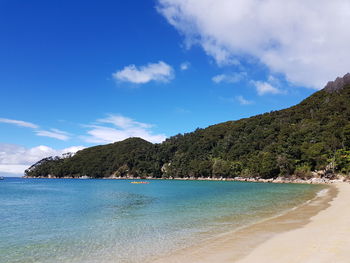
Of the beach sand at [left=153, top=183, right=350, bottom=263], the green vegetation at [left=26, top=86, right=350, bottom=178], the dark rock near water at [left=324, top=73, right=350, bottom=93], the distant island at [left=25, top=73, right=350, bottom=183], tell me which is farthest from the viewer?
the dark rock near water at [left=324, top=73, right=350, bottom=93]

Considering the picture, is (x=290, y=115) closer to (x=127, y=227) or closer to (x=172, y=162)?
(x=172, y=162)

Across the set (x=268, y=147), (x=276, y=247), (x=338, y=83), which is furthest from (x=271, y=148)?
(x=276, y=247)

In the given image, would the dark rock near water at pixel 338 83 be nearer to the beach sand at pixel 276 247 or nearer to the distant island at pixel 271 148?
the distant island at pixel 271 148

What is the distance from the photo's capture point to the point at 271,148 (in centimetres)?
10575

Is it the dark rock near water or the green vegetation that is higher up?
the dark rock near water

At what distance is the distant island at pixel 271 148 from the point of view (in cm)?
8450

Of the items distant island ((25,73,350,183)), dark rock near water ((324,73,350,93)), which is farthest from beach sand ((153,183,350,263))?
dark rock near water ((324,73,350,93))

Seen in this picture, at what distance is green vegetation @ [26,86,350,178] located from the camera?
85.7 metres

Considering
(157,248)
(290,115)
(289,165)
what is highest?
(290,115)

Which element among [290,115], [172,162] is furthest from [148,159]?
[290,115]

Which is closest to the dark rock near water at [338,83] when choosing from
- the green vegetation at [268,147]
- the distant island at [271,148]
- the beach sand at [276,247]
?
the distant island at [271,148]

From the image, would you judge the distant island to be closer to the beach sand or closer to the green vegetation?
the green vegetation

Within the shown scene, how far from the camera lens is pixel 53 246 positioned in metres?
12.4

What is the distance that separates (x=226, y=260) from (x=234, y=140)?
143911 millimetres
